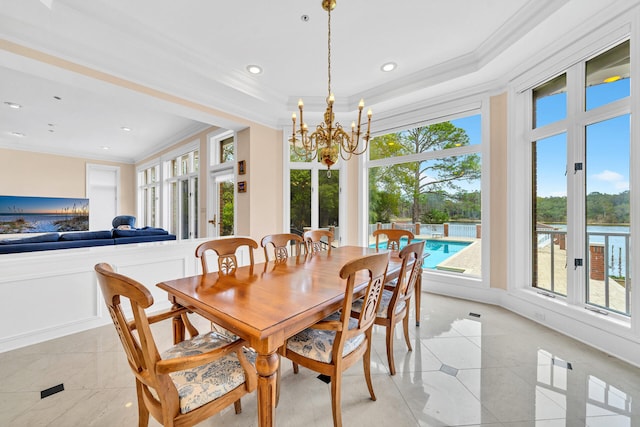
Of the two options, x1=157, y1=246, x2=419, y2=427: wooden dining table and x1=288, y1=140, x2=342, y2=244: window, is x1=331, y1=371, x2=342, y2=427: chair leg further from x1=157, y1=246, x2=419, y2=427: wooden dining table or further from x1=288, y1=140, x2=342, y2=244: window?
x1=288, y1=140, x2=342, y2=244: window

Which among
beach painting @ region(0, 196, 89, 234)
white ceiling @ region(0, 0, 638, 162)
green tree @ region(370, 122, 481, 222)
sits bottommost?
beach painting @ region(0, 196, 89, 234)

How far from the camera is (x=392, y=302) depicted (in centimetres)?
175

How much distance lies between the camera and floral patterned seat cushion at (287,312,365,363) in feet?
4.46

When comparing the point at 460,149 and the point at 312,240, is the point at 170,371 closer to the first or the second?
the point at 312,240

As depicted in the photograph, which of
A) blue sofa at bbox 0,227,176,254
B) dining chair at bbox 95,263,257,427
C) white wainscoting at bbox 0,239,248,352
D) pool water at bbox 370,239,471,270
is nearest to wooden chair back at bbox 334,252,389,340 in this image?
dining chair at bbox 95,263,257,427

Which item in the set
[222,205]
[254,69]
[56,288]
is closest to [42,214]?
[222,205]

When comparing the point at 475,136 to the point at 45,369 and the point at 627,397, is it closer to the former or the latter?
the point at 627,397

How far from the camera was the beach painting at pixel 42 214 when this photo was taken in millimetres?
5965

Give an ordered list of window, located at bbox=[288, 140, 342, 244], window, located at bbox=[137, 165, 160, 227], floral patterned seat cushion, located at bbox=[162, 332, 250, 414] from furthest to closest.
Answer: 1. window, located at bbox=[137, 165, 160, 227]
2. window, located at bbox=[288, 140, 342, 244]
3. floral patterned seat cushion, located at bbox=[162, 332, 250, 414]

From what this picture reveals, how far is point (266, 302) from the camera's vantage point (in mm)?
1297

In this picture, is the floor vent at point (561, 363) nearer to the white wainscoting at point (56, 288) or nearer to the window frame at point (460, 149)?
the window frame at point (460, 149)

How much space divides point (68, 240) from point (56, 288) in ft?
2.71

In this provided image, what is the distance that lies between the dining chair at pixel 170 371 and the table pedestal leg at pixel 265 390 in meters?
0.10

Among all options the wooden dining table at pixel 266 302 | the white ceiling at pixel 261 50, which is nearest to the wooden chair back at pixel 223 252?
the wooden dining table at pixel 266 302
